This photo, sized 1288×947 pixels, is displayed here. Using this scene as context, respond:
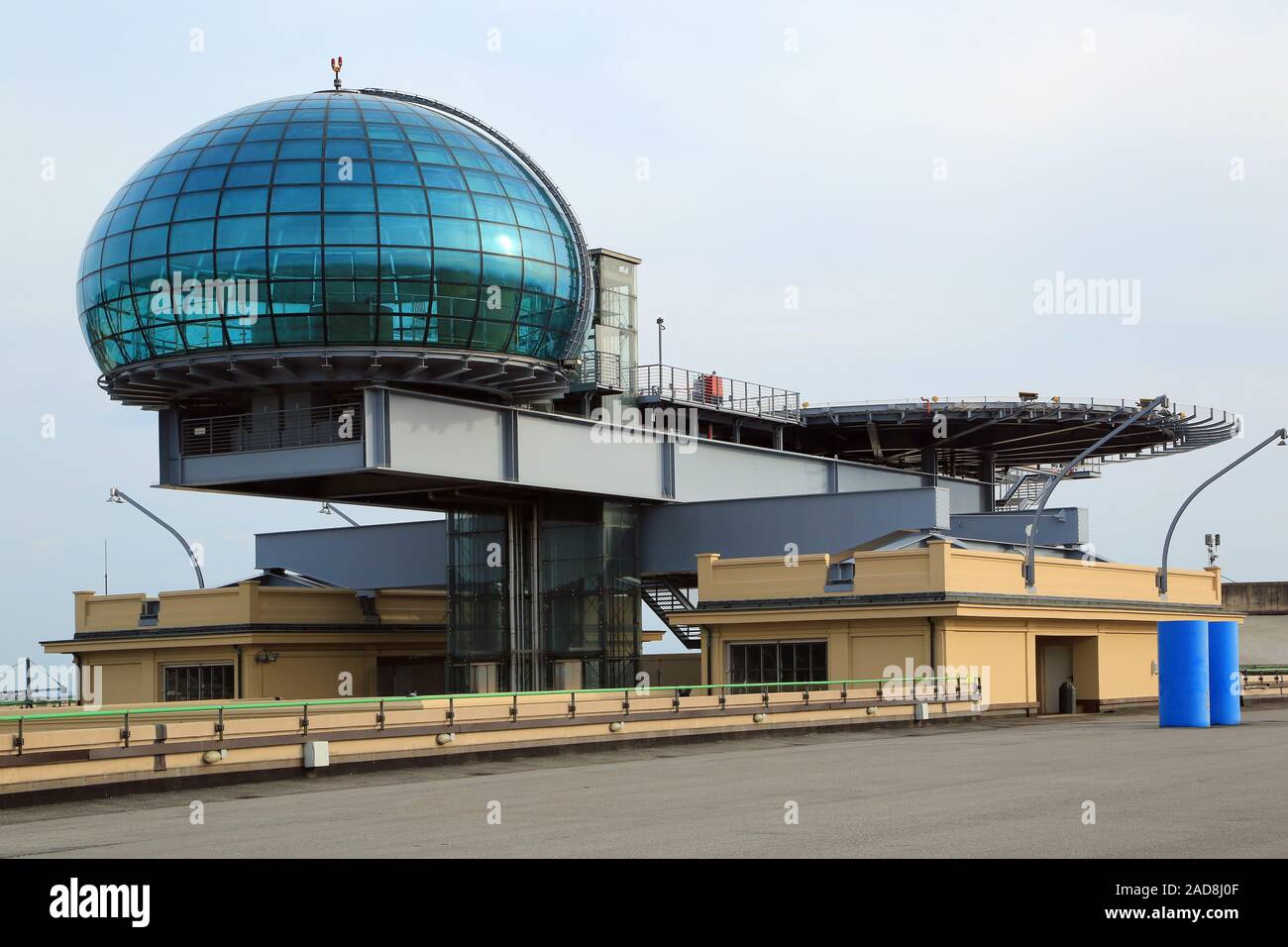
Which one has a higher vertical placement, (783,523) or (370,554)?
(783,523)

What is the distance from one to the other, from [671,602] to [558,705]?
28.8 m

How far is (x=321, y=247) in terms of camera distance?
4062 centimetres

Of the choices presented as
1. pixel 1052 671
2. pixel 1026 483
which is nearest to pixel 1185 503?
pixel 1052 671

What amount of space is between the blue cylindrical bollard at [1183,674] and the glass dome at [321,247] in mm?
18527

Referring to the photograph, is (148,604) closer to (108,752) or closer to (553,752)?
(553,752)

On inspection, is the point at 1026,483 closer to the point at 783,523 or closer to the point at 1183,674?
the point at 783,523

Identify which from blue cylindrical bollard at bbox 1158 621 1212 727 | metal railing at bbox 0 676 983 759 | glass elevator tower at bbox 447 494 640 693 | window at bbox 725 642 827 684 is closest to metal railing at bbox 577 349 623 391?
glass elevator tower at bbox 447 494 640 693

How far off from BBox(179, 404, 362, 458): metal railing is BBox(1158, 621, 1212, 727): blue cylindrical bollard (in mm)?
20896

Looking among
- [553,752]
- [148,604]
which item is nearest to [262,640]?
[148,604]

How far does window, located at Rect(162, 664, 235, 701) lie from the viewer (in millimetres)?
54312

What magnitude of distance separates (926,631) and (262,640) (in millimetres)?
22949

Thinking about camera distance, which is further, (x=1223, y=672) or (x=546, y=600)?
(x=546, y=600)

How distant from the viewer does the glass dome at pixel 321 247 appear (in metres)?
40.8

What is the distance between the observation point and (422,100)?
47.9 m
